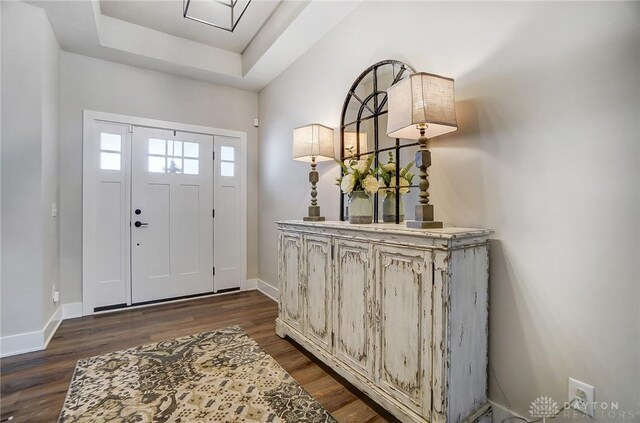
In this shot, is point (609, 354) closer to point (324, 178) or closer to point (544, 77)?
point (544, 77)

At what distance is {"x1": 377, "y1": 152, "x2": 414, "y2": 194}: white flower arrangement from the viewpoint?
1928mm

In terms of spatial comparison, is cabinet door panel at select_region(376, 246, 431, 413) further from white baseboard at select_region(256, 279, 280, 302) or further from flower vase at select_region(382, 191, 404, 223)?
white baseboard at select_region(256, 279, 280, 302)

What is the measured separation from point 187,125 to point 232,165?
73 cm

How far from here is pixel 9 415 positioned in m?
1.64

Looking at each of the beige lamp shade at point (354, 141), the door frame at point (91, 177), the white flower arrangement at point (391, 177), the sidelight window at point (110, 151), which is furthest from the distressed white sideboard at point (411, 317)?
the sidelight window at point (110, 151)

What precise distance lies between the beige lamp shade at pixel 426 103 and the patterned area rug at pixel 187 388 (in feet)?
5.44

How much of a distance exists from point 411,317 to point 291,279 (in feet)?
3.90

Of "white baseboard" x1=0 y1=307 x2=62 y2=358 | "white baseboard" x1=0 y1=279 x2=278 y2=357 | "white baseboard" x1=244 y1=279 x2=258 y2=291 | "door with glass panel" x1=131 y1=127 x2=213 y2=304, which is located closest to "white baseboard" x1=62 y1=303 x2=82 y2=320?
"white baseboard" x1=0 y1=279 x2=278 y2=357

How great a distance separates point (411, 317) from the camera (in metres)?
1.43

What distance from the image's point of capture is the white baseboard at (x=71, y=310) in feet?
10.0

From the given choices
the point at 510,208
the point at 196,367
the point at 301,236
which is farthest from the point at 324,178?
the point at 196,367

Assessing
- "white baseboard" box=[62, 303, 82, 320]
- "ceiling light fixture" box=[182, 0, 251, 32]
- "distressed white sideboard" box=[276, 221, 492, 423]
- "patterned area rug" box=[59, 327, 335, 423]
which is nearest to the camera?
"distressed white sideboard" box=[276, 221, 492, 423]

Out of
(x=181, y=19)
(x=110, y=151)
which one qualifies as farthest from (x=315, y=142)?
(x=110, y=151)

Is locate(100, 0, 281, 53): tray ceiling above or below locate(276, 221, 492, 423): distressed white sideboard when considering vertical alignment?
above
